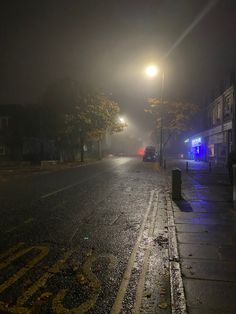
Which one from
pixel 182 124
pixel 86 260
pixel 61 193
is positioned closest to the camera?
pixel 86 260

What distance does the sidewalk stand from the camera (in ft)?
14.0

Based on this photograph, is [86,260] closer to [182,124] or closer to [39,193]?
[39,193]

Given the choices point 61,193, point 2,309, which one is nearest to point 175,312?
point 2,309

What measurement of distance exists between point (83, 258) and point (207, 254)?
2.25 meters

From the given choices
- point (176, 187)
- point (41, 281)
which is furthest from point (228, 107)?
point (41, 281)

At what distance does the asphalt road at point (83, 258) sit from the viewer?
14.2 feet

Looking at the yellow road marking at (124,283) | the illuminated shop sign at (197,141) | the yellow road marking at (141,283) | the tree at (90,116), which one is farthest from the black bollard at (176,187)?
the illuminated shop sign at (197,141)

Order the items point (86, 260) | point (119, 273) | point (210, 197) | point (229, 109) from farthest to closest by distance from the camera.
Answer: point (229, 109), point (210, 197), point (86, 260), point (119, 273)

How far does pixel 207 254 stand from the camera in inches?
242

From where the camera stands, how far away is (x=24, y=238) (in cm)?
738

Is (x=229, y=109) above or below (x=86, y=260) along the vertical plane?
above

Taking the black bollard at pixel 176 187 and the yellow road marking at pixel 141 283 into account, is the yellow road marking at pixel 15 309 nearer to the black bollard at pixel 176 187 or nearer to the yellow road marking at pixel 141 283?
the yellow road marking at pixel 141 283

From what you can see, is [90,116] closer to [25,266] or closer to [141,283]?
[25,266]

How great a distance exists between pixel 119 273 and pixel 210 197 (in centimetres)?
896
